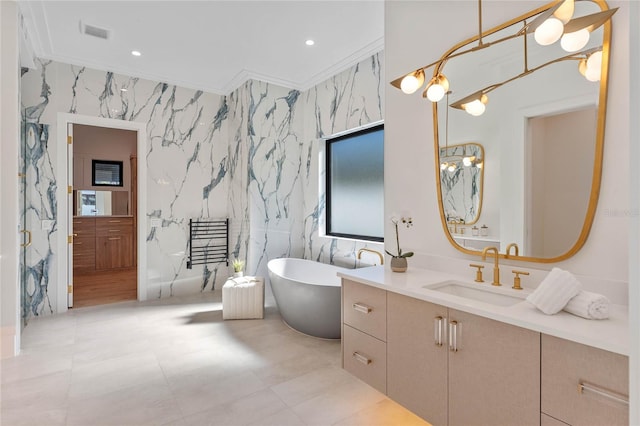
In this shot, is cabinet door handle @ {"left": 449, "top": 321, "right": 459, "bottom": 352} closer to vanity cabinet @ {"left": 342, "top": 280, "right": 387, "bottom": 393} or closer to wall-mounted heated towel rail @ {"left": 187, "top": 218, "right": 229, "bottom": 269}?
vanity cabinet @ {"left": 342, "top": 280, "right": 387, "bottom": 393}

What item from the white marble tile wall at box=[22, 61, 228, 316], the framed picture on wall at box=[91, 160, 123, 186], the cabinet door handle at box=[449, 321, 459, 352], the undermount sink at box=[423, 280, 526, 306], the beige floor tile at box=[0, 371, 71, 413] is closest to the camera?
the cabinet door handle at box=[449, 321, 459, 352]

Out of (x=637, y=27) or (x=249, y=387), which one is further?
(x=249, y=387)

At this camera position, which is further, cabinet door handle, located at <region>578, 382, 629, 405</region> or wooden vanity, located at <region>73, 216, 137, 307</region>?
wooden vanity, located at <region>73, 216, 137, 307</region>

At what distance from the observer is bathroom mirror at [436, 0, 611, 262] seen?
4.97 feet

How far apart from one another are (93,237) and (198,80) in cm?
361

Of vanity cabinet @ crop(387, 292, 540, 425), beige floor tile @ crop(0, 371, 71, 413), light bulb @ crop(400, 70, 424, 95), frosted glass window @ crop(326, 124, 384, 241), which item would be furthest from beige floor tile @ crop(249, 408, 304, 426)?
frosted glass window @ crop(326, 124, 384, 241)

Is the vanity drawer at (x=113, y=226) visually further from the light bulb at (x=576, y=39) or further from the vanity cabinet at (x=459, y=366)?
the light bulb at (x=576, y=39)

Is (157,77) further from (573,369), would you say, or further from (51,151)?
(573,369)

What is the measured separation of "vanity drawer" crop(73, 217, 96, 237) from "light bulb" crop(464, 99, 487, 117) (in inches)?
252

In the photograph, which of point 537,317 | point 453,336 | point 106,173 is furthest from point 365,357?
point 106,173

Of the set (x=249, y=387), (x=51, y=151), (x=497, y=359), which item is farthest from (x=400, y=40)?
(x=51, y=151)

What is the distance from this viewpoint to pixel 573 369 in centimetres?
113

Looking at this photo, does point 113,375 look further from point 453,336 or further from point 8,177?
point 453,336

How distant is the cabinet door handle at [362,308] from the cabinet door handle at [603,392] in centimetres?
98
